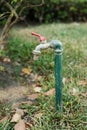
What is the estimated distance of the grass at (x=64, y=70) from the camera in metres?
3.64

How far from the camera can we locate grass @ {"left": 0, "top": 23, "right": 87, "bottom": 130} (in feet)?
11.9

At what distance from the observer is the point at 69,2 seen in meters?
7.69

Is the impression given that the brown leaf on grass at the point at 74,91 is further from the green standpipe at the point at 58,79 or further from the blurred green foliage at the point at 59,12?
the blurred green foliage at the point at 59,12

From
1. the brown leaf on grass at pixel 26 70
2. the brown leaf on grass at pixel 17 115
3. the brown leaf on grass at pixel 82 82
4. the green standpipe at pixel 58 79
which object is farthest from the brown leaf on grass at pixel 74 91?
the brown leaf on grass at pixel 26 70

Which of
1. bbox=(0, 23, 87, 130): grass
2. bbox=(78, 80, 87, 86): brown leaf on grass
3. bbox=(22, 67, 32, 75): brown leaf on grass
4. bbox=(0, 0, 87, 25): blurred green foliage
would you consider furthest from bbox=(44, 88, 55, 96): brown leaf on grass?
bbox=(0, 0, 87, 25): blurred green foliage

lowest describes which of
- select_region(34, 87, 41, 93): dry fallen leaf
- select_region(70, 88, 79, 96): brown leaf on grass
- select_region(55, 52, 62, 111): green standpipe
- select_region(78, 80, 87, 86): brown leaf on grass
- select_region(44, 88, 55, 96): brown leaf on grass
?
select_region(34, 87, 41, 93): dry fallen leaf

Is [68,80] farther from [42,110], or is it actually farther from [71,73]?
[42,110]

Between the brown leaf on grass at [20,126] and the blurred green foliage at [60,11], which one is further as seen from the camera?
the blurred green foliage at [60,11]

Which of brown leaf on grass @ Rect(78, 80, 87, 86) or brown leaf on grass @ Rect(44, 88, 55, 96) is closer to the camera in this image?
brown leaf on grass @ Rect(44, 88, 55, 96)

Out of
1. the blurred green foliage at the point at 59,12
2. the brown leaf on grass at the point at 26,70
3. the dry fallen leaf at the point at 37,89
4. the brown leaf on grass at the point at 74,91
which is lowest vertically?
the blurred green foliage at the point at 59,12

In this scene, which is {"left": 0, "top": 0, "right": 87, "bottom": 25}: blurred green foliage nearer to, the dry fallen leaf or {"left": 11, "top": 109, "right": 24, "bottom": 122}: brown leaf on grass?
the dry fallen leaf

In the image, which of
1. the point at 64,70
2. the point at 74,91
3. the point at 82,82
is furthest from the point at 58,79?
the point at 64,70

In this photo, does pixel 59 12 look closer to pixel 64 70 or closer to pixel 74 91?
pixel 64 70

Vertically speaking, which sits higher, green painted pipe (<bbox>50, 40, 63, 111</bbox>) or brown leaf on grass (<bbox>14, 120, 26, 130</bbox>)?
green painted pipe (<bbox>50, 40, 63, 111</bbox>)
